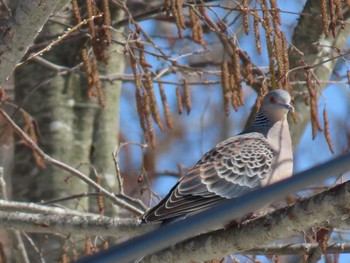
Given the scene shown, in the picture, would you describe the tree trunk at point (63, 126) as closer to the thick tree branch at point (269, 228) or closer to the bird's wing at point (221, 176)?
the bird's wing at point (221, 176)

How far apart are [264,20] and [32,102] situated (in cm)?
274

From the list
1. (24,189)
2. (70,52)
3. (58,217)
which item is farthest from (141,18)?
(58,217)

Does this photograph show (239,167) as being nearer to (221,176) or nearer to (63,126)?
(221,176)

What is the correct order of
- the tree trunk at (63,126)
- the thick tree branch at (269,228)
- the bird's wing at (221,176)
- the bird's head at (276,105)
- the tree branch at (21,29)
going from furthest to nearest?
the tree trunk at (63,126)
the bird's head at (276,105)
the bird's wing at (221,176)
the tree branch at (21,29)
the thick tree branch at (269,228)

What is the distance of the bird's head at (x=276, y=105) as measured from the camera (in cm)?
518

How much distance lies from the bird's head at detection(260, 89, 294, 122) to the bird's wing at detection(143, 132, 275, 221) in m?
0.21

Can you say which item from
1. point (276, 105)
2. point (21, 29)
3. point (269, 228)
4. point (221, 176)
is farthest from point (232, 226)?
point (276, 105)

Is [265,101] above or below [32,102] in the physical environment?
below

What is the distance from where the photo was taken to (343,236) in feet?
21.7

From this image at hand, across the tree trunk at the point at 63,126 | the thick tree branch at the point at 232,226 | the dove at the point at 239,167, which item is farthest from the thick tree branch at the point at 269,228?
the tree trunk at the point at 63,126

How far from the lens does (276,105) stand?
5.30 m

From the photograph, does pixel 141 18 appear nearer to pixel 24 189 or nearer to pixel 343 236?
pixel 24 189

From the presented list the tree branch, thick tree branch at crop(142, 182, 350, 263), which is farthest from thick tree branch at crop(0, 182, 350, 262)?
the tree branch

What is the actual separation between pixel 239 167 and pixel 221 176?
192 mm
